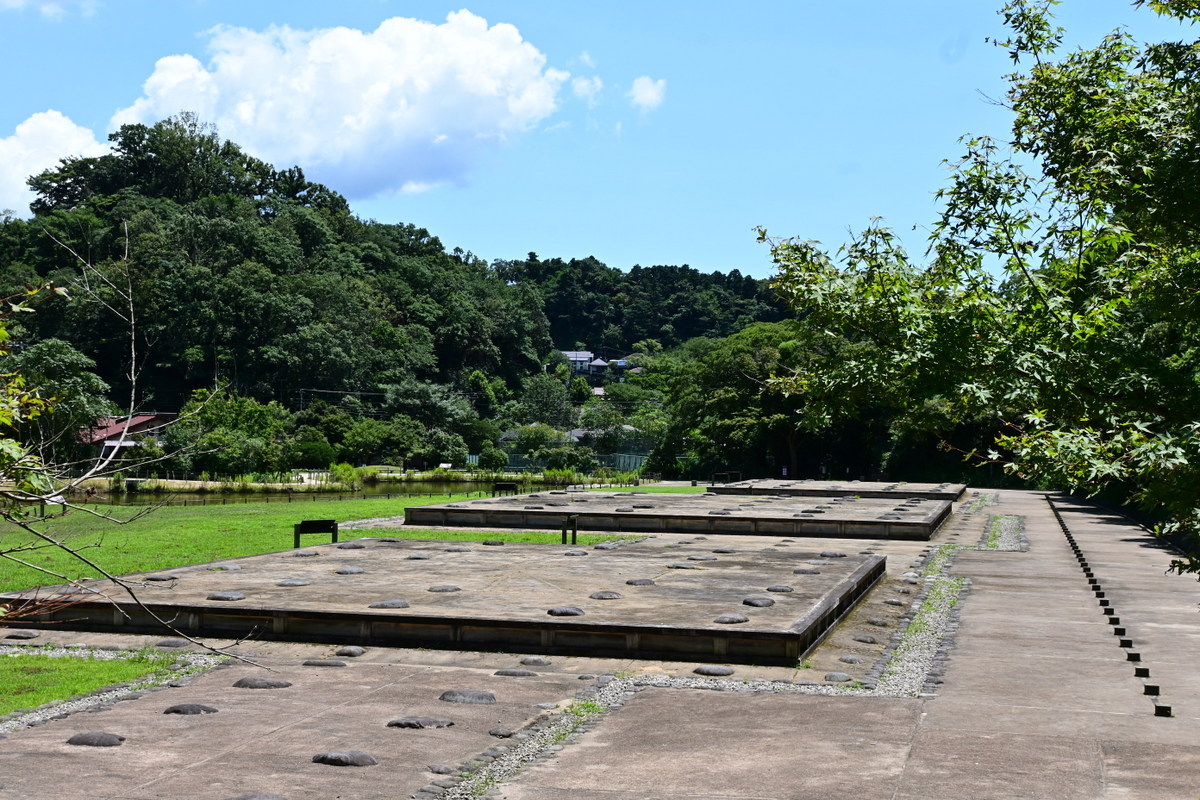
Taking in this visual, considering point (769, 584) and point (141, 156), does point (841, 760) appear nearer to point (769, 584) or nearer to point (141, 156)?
point (769, 584)

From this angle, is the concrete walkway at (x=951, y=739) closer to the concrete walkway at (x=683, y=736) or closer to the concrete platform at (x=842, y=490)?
the concrete walkway at (x=683, y=736)

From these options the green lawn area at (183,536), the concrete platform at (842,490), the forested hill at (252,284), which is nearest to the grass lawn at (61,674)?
the green lawn area at (183,536)

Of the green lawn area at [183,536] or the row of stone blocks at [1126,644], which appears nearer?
the row of stone blocks at [1126,644]

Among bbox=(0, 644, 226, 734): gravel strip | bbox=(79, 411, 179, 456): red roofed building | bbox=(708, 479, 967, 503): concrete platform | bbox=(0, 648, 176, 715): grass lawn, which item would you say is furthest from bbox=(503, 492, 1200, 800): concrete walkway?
bbox=(708, 479, 967, 503): concrete platform

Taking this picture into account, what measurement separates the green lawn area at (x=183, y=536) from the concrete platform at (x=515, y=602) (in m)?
1.84

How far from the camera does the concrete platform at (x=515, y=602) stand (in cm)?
1039

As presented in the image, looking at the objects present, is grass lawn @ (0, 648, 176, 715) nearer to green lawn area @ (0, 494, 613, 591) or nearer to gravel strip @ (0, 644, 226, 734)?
gravel strip @ (0, 644, 226, 734)

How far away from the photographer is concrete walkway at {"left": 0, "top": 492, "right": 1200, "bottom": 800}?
6371 mm

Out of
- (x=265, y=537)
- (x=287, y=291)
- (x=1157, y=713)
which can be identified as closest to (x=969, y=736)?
(x=1157, y=713)

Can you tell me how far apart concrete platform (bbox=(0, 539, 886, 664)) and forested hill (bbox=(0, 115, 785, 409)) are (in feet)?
150

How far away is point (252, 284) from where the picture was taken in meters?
78.9

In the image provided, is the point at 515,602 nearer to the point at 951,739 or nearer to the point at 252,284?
the point at 951,739

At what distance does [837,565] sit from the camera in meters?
16.1

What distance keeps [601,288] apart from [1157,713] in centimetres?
14934
